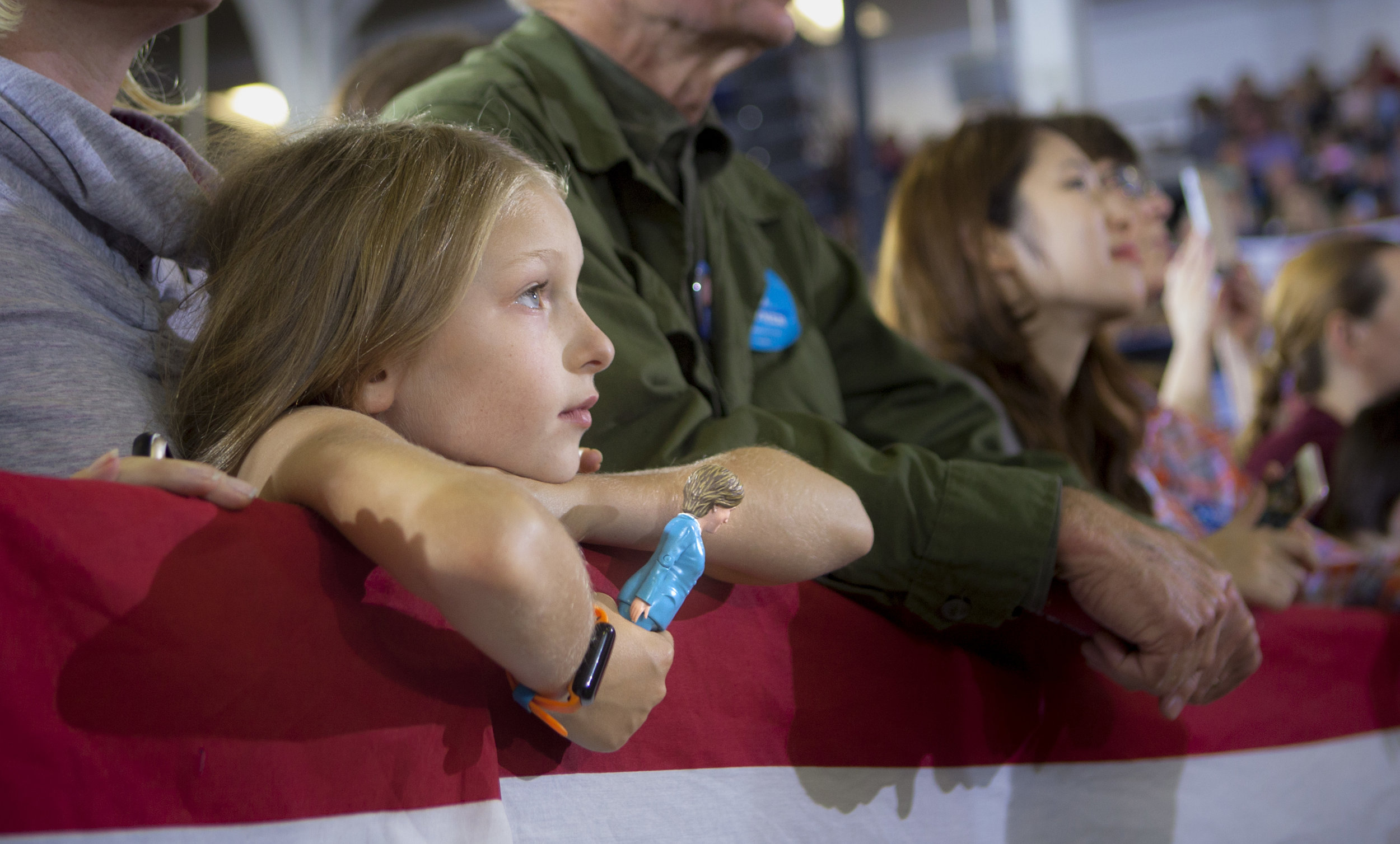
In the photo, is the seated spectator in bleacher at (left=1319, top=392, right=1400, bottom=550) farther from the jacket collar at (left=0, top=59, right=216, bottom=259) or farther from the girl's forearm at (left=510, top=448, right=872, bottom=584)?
the jacket collar at (left=0, top=59, right=216, bottom=259)

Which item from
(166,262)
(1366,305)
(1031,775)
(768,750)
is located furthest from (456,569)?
(1366,305)

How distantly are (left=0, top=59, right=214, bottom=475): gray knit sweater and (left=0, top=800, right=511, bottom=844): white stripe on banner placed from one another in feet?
0.93

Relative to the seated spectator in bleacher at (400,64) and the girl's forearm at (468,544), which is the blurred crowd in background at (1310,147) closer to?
the seated spectator in bleacher at (400,64)

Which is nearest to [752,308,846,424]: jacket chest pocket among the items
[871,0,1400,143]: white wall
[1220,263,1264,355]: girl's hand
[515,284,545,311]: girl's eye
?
[515,284,545,311]: girl's eye

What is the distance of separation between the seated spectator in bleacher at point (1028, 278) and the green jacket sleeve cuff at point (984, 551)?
30.7 inches

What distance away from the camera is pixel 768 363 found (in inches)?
50.8

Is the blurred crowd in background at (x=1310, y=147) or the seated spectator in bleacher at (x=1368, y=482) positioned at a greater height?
the seated spectator in bleacher at (x=1368, y=482)

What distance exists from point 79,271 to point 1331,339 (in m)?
2.67

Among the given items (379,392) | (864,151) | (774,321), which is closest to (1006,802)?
(774,321)

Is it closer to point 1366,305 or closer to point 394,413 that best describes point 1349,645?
point 394,413

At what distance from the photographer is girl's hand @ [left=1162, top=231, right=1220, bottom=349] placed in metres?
2.67

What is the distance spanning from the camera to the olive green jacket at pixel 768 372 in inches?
37.7

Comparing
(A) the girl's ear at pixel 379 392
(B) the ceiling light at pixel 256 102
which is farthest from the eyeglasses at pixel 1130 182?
(B) the ceiling light at pixel 256 102

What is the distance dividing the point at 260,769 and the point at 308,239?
1.06 ft
